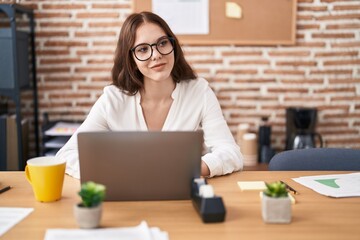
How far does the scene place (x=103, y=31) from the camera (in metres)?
3.18

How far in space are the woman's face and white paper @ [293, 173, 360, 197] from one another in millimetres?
681

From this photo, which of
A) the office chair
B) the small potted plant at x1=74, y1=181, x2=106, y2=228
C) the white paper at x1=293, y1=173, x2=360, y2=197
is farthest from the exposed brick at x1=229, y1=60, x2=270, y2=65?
the small potted plant at x1=74, y1=181, x2=106, y2=228

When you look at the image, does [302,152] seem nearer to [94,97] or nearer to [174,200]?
[174,200]

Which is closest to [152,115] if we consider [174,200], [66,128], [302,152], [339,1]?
[302,152]

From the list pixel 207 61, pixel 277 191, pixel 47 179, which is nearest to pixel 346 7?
pixel 207 61

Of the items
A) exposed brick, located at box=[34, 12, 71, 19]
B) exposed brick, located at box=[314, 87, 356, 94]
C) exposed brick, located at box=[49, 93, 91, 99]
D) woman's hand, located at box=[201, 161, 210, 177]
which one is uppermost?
exposed brick, located at box=[34, 12, 71, 19]

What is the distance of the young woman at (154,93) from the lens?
5.82 ft

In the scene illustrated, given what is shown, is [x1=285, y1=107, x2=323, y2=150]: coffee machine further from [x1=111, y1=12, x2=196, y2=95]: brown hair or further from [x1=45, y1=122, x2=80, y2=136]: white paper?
[x1=45, y1=122, x2=80, y2=136]: white paper

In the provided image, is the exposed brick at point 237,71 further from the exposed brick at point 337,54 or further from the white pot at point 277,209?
the white pot at point 277,209

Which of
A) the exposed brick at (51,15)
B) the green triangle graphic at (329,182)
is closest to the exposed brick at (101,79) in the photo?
the exposed brick at (51,15)

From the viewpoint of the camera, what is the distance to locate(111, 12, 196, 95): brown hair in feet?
5.99

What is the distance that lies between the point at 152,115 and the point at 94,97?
142 cm

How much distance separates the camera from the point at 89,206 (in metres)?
1.00

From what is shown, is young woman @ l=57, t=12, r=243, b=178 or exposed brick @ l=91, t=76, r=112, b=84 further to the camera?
exposed brick @ l=91, t=76, r=112, b=84
